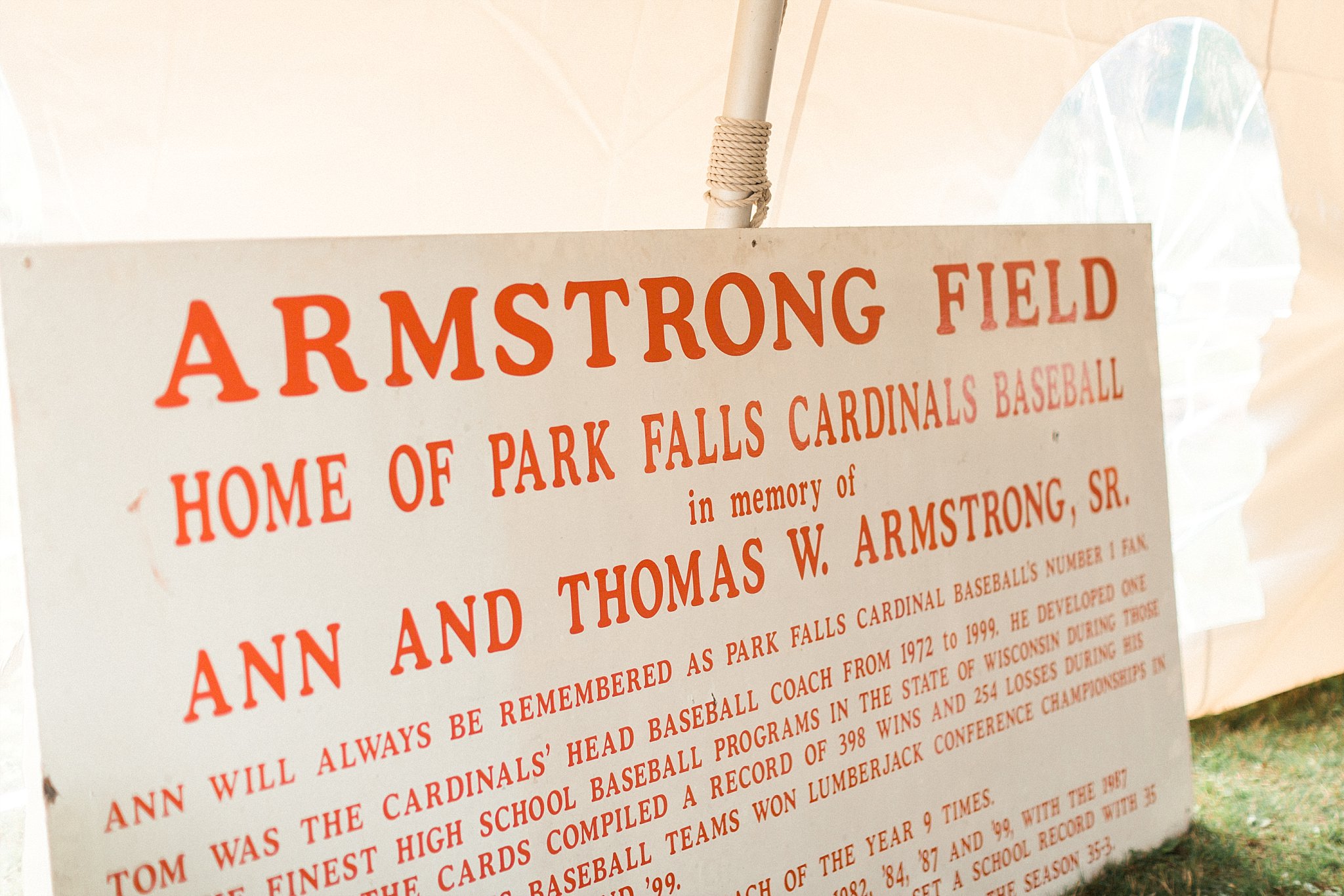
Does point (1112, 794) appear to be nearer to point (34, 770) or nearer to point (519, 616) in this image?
point (519, 616)

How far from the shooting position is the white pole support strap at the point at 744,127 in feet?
4.74

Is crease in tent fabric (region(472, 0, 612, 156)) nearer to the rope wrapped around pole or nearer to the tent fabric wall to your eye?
the tent fabric wall

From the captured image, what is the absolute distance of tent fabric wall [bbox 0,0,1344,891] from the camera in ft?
4.12

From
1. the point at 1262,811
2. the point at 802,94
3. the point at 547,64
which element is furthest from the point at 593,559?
the point at 1262,811

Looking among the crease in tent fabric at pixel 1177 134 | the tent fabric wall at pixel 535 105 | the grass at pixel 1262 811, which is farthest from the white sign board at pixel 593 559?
the crease in tent fabric at pixel 1177 134

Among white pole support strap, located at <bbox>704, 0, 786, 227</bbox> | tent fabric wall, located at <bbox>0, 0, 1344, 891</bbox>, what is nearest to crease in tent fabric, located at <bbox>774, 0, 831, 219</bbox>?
tent fabric wall, located at <bbox>0, 0, 1344, 891</bbox>

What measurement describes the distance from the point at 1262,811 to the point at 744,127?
172 cm

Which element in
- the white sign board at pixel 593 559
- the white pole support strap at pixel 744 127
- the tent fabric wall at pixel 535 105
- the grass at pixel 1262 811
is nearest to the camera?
the white sign board at pixel 593 559

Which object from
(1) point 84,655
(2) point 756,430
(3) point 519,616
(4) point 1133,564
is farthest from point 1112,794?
(1) point 84,655

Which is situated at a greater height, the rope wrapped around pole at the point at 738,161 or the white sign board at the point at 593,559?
the rope wrapped around pole at the point at 738,161

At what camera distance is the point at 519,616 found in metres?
1.23

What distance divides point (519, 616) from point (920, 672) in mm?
641

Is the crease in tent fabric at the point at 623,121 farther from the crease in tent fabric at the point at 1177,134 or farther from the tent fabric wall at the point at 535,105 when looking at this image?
the crease in tent fabric at the point at 1177,134

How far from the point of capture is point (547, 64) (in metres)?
1.50
